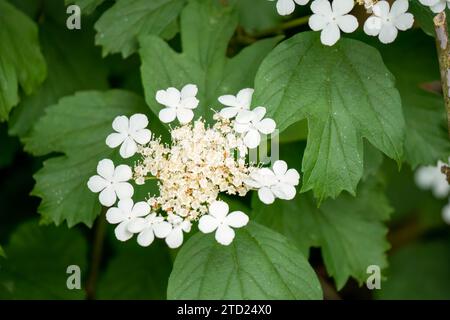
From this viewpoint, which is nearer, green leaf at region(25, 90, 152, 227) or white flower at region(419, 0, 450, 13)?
white flower at region(419, 0, 450, 13)

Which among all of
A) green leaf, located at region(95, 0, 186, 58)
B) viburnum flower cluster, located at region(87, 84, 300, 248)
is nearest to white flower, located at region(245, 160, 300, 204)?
viburnum flower cluster, located at region(87, 84, 300, 248)

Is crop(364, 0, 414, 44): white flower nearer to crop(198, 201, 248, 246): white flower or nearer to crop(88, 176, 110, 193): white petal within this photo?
crop(198, 201, 248, 246): white flower

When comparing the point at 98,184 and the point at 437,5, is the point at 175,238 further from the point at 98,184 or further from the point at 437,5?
the point at 437,5

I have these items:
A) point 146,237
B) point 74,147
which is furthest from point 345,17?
point 74,147
